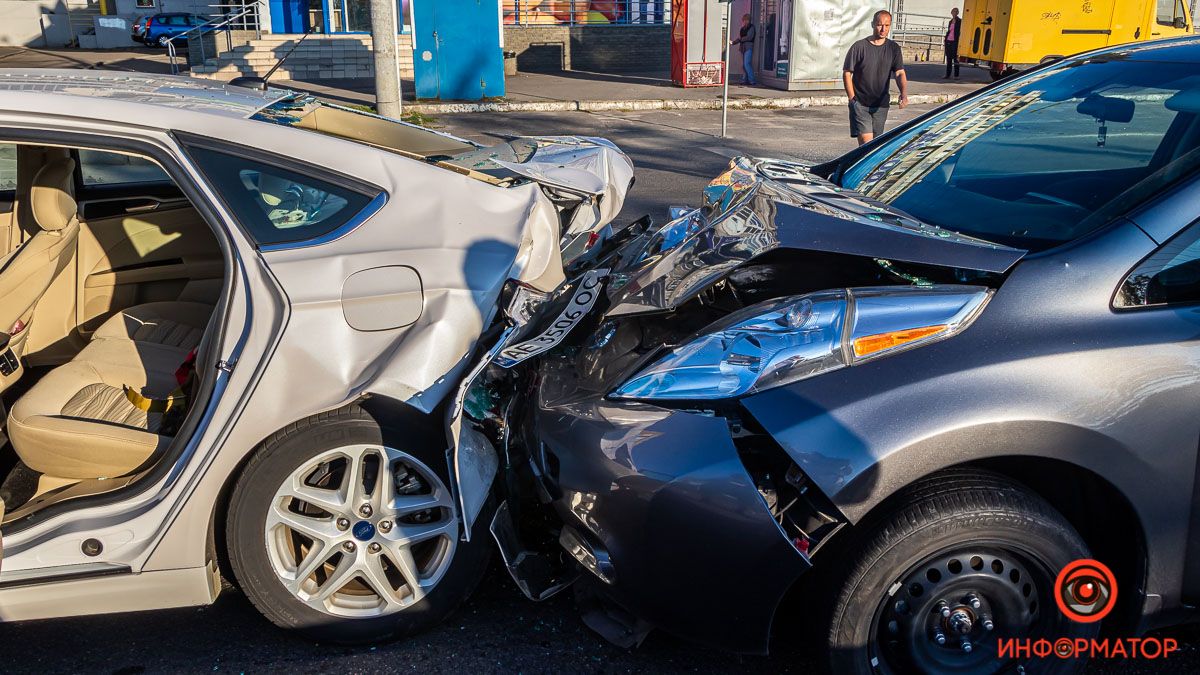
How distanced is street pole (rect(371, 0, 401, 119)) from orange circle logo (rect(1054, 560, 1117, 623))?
1196 centimetres

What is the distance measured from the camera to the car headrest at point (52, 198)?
357 cm

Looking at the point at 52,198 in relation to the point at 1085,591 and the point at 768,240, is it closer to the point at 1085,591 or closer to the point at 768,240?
the point at 768,240

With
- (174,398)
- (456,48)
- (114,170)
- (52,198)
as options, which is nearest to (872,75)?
(114,170)

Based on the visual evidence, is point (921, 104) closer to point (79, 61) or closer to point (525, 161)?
point (525, 161)

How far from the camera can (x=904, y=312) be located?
2.38 meters

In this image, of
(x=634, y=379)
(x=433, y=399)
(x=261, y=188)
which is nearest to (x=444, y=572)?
(x=433, y=399)

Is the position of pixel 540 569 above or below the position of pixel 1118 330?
below

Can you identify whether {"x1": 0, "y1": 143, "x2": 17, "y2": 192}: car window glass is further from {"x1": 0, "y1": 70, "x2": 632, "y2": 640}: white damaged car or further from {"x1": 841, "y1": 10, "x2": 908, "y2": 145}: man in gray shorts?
{"x1": 841, "y1": 10, "x2": 908, "y2": 145}: man in gray shorts

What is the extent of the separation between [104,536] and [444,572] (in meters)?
0.96

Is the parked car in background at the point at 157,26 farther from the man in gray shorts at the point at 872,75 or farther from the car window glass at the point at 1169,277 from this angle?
the car window glass at the point at 1169,277

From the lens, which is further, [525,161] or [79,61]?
[79,61]

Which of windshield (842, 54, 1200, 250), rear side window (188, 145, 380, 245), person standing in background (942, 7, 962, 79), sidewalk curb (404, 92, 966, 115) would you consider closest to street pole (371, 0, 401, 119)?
sidewalk curb (404, 92, 966, 115)

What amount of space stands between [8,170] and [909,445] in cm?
388

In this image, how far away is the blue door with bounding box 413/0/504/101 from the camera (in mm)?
17984
